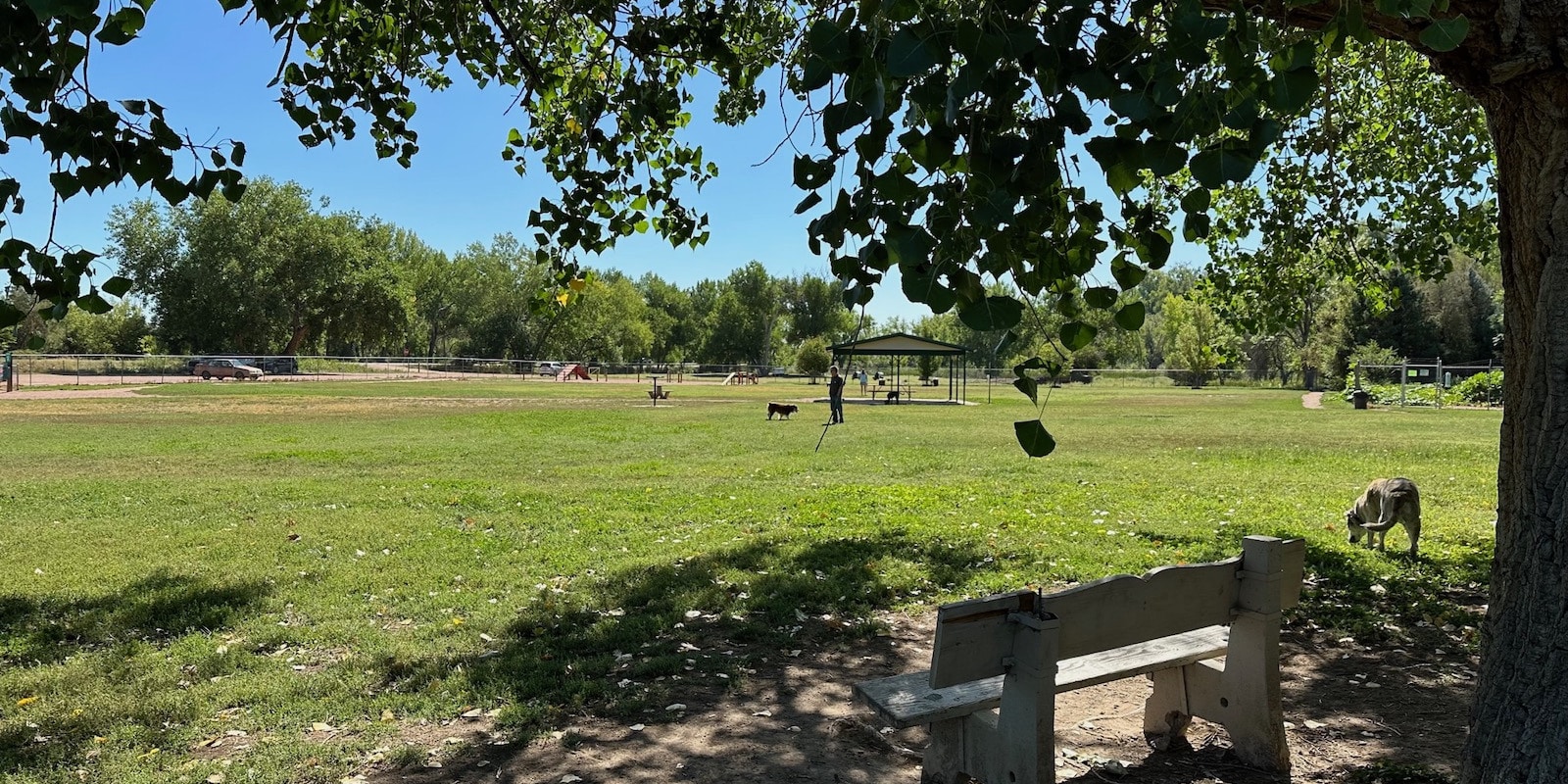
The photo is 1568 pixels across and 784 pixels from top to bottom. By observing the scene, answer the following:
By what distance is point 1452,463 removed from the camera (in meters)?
13.5

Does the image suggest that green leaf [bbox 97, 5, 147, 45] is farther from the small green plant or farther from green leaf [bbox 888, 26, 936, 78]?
the small green plant

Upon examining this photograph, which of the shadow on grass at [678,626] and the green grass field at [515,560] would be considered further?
the shadow on grass at [678,626]

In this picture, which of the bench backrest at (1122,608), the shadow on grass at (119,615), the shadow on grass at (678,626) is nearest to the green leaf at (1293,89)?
the bench backrest at (1122,608)

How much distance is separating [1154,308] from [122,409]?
4672 inches

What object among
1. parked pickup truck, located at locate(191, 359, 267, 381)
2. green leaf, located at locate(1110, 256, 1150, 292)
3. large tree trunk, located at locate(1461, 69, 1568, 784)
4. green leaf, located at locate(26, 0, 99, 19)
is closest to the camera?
green leaf, located at locate(26, 0, 99, 19)

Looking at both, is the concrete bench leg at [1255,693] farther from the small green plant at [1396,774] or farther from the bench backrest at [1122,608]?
the small green plant at [1396,774]

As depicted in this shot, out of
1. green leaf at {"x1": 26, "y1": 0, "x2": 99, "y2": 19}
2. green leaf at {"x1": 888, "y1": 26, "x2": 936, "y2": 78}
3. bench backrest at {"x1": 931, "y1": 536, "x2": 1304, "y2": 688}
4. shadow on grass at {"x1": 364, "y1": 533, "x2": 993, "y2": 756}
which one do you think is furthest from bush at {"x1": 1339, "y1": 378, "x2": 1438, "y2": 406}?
green leaf at {"x1": 26, "y1": 0, "x2": 99, "y2": 19}

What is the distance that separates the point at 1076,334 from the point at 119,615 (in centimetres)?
588

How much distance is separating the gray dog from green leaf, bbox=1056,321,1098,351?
6414 millimetres

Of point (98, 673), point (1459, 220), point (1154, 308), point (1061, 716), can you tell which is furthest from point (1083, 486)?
point (1154, 308)

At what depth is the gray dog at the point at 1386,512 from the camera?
22.8 feet

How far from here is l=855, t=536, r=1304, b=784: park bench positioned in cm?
269

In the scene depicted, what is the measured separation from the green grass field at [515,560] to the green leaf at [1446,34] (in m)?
3.69

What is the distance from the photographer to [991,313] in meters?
1.79
